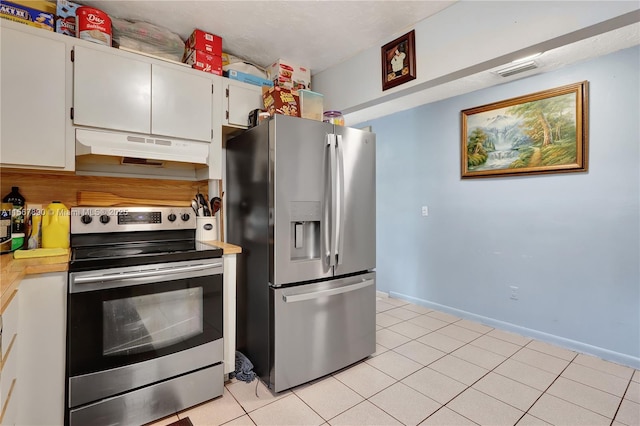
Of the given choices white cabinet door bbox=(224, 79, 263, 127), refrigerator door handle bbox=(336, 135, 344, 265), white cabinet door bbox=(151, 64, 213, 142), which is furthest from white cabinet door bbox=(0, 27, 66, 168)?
refrigerator door handle bbox=(336, 135, 344, 265)

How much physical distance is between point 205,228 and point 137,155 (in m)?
0.68

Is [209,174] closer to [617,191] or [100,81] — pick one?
[100,81]

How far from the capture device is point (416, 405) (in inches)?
72.9

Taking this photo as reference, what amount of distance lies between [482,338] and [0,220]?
3570 mm

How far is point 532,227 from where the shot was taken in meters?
2.80

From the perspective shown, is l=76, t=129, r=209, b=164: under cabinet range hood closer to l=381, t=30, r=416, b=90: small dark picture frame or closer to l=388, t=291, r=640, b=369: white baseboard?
l=381, t=30, r=416, b=90: small dark picture frame

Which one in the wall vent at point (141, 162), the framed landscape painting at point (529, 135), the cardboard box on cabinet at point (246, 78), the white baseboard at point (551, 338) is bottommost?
the white baseboard at point (551, 338)

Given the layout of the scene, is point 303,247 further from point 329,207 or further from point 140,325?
point 140,325

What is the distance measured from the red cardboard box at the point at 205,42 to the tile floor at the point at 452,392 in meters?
2.38

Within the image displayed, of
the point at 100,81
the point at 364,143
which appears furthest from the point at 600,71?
the point at 100,81

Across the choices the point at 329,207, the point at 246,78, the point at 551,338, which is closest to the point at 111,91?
the point at 246,78

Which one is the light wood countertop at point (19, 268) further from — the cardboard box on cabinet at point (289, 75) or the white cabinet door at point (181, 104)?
the cardboard box on cabinet at point (289, 75)

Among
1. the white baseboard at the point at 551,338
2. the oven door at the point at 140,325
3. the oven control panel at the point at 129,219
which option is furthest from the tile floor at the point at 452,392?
the oven control panel at the point at 129,219

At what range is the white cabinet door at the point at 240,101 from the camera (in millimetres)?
2359
